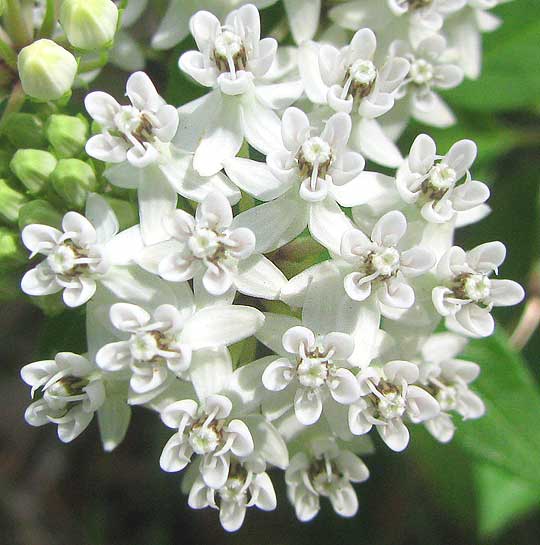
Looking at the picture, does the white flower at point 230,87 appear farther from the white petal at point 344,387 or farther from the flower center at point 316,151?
the white petal at point 344,387

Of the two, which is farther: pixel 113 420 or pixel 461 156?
pixel 113 420

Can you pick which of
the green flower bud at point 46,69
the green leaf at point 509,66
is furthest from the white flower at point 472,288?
the green leaf at point 509,66

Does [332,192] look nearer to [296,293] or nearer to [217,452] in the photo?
[296,293]

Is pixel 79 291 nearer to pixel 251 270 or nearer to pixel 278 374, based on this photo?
pixel 251 270

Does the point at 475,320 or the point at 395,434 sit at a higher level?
the point at 475,320

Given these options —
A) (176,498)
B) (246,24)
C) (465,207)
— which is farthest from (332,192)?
(176,498)

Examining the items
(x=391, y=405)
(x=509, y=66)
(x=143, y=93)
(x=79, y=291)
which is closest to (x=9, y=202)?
(x=79, y=291)

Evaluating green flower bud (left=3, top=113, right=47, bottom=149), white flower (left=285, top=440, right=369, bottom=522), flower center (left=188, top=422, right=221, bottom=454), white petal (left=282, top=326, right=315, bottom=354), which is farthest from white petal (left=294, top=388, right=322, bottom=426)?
green flower bud (left=3, top=113, right=47, bottom=149)

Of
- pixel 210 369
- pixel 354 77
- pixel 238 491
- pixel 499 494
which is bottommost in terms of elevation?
pixel 499 494
